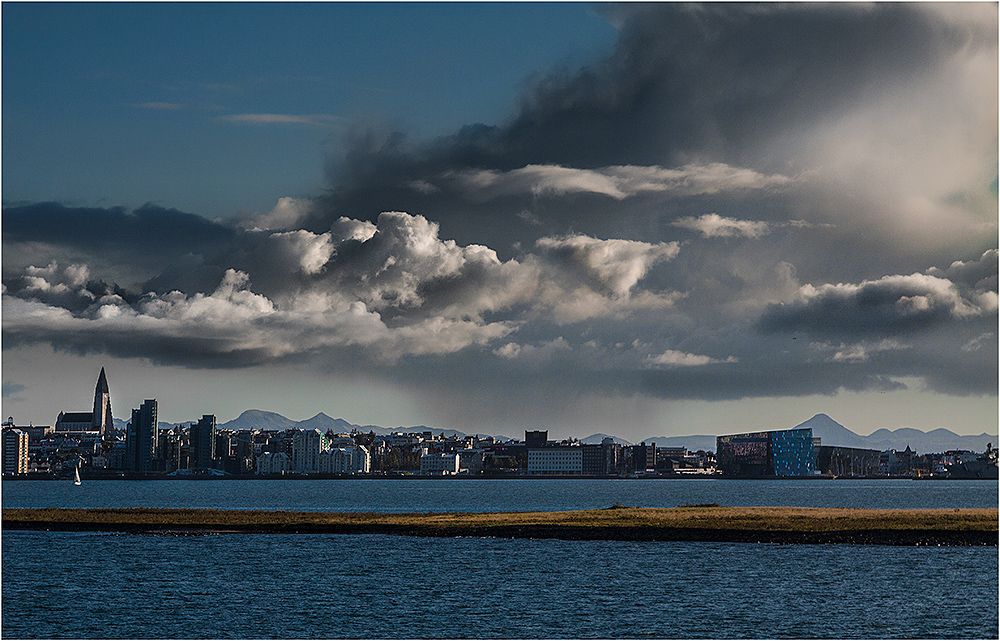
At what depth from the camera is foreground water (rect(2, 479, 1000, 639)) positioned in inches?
2472

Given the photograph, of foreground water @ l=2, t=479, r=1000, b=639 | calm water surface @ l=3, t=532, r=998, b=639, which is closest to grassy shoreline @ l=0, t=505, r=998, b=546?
foreground water @ l=2, t=479, r=1000, b=639

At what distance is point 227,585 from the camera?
79.4m

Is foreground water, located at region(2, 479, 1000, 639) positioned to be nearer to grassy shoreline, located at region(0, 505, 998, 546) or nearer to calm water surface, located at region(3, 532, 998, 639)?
calm water surface, located at region(3, 532, 998, 639)

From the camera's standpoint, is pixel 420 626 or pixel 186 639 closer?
pixel 186 639

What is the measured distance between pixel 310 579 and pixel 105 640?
962 inches

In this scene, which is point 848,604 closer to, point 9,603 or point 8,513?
point 9,603

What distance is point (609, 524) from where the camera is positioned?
121m

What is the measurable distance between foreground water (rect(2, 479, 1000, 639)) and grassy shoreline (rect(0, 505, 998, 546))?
5.47m

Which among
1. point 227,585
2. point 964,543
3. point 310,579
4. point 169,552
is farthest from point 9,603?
point 964,543

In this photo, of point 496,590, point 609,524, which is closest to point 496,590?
point 496,590

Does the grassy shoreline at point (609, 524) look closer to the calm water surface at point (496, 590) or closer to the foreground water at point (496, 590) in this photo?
the foreground water at point (496, 590)

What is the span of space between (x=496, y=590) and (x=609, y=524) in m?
47.1

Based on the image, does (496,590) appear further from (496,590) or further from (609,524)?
(609,524)

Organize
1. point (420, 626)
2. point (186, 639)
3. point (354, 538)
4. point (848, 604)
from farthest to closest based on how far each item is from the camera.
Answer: point (354, 538) < point (848, 604) < point (420, 626) < point (186, 639)
